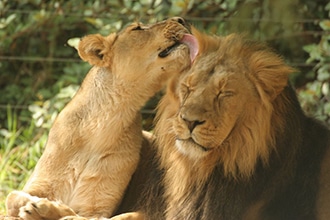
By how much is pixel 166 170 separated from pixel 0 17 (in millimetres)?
3559

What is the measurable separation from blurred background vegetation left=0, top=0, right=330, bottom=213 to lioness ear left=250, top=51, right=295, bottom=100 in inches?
51.9

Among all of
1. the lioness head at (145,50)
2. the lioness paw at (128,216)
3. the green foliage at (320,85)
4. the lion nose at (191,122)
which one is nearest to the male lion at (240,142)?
the lion nose at (191,122)

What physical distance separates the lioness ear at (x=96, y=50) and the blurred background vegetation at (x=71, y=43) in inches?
45.3

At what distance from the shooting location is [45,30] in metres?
7.21

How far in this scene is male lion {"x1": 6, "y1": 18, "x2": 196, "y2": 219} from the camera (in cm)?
412

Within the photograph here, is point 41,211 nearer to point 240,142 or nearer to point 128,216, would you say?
point 128,216

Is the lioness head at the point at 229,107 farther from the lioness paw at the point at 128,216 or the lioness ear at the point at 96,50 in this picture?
the lioness ear at the point at 96,50

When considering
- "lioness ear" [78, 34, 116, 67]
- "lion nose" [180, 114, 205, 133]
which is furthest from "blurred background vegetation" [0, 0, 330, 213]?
"lion nose" [180, 114, 205, 133]

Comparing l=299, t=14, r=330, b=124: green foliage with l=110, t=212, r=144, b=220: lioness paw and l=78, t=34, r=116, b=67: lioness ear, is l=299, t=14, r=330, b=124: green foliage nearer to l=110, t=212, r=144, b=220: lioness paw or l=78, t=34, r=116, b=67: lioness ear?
l=78, t=34, r=116, b=67: lioness ear

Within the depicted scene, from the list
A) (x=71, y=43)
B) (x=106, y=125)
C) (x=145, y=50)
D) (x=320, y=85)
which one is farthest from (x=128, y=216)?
(x=71, y=43)

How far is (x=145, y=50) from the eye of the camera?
4.28 meters

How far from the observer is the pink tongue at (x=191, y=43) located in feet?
13.3

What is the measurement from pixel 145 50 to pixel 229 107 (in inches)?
32.0

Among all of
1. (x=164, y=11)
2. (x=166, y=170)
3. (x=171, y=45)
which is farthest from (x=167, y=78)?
(x=164, y=11)
